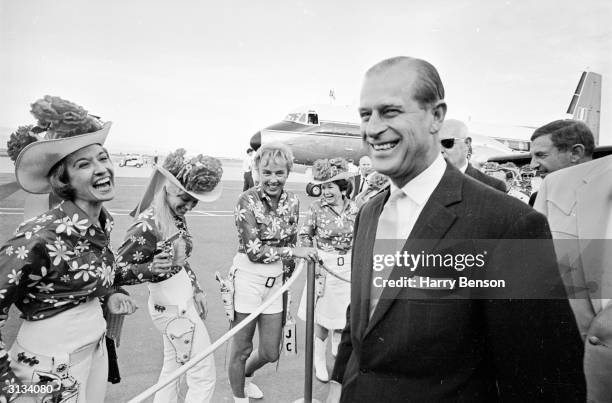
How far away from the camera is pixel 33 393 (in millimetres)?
1395

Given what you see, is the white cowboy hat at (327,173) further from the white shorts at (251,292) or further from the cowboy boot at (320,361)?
the cowboy boot at (320,361)

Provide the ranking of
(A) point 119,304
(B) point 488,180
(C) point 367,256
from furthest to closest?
(B) point 488,180
(A) point 119,304
(C) point 367,256

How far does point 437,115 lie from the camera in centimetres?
115

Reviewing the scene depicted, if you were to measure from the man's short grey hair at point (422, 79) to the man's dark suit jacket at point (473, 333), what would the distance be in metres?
0.22

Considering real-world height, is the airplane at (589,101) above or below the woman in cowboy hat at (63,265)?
above

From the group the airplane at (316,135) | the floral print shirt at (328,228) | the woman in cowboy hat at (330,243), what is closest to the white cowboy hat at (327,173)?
the woman in cowboy hat at (330,243)

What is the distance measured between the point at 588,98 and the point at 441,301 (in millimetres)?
1224

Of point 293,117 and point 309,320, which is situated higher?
point 293,117

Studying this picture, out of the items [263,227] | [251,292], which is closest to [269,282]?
[251,292]

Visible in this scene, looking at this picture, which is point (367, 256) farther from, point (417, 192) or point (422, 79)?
point (422, 79)

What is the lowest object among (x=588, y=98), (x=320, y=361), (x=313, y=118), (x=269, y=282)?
(x=320, y=361)

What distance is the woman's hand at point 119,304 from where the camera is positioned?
175cm

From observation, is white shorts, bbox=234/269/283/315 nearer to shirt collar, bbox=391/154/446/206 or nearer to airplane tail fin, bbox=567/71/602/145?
shirt collar, bbox=391/154/446/206

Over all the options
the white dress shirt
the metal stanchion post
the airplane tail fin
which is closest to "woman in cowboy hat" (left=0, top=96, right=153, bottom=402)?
the metal stanchion post
